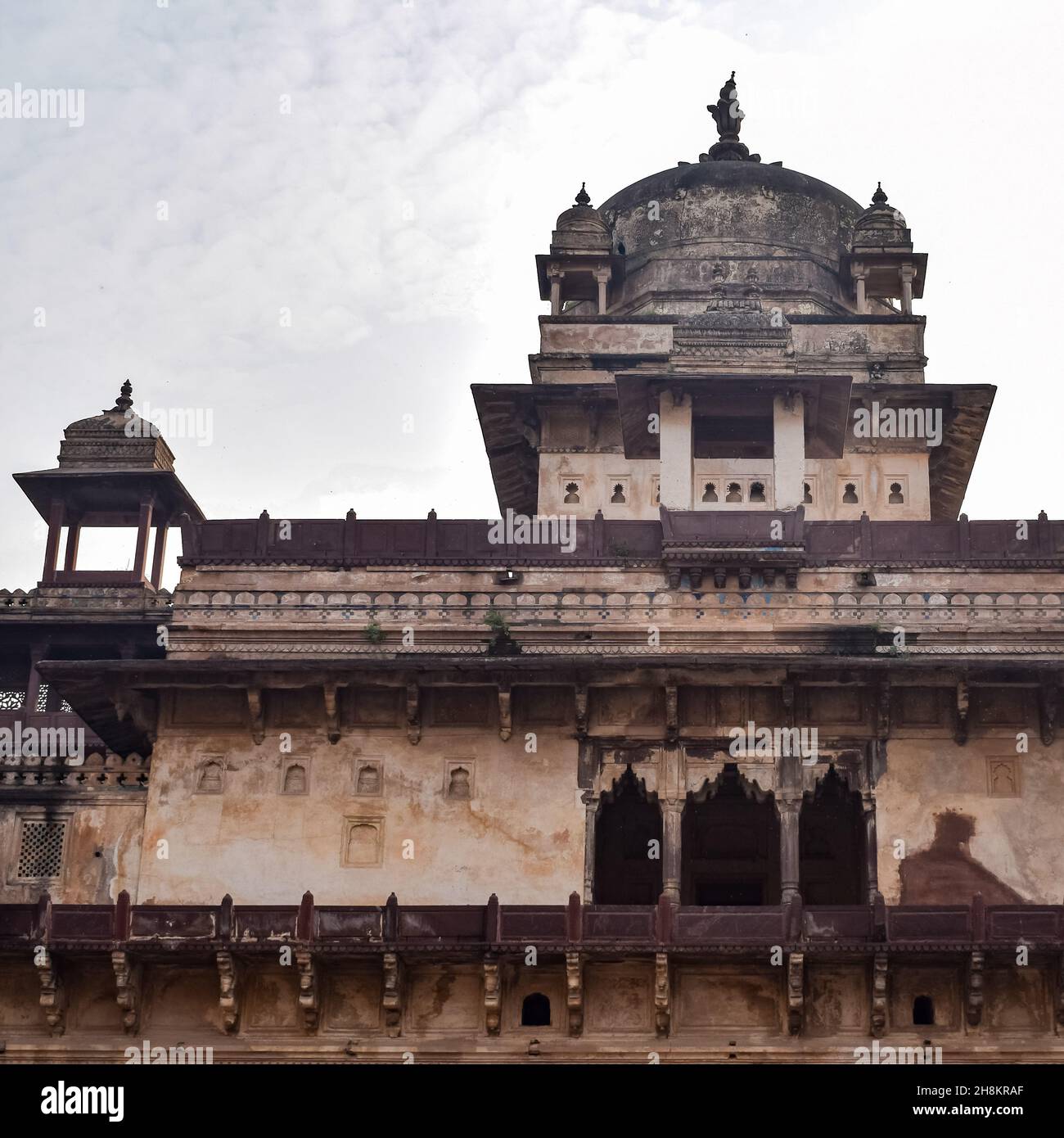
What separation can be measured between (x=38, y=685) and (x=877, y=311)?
14.4 metres

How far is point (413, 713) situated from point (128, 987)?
13.4ft

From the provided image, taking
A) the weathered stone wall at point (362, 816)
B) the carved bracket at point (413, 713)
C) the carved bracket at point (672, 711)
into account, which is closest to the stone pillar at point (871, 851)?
the carved bracket at point (672, 711)

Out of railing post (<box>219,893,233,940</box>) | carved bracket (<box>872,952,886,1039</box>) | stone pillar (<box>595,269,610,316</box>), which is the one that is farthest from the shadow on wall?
stone pillar (<box>595,269,610,316</box>)

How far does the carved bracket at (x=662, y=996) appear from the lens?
20.2 metres

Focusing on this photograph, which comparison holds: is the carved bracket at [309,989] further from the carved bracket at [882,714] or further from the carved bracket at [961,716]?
the carved bracket at [961,716]

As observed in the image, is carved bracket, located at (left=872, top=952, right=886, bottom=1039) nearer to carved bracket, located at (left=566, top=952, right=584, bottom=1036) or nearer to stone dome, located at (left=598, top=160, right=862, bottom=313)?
carved bracket, located at (left=566, top=952, right=584, bottom=1036)

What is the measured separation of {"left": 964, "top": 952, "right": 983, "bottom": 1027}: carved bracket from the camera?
66.0ft

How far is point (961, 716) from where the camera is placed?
72.0ft

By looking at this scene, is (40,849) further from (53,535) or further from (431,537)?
(53,535)

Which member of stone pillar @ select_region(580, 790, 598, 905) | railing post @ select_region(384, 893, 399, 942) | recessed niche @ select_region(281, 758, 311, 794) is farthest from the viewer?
recessed niche @ select_region(281, 758, 311, 794)

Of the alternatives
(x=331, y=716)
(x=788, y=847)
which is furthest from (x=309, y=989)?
(x=788, y=847)

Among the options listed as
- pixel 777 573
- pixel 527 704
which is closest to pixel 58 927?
pixel 527 704

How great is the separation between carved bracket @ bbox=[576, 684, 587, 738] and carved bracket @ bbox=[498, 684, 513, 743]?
72 cm

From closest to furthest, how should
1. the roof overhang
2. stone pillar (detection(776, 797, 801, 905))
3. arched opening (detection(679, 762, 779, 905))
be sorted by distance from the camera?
stone pillar (detection(776, 797, 801, 905)) < arched opening (detection(679, 762, 779, 905)) < the roof overhang
